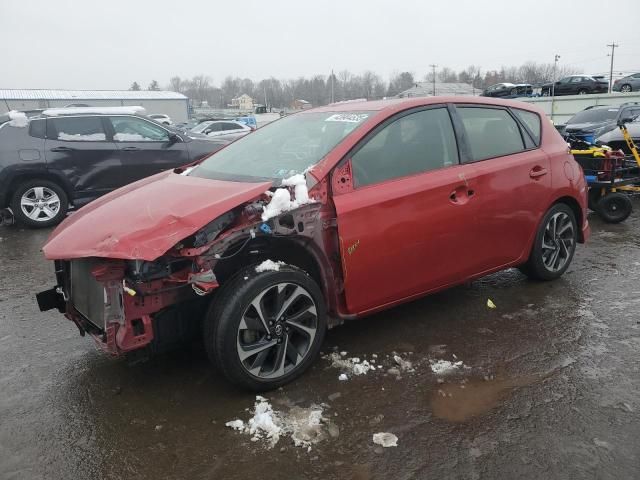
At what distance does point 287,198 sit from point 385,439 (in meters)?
1.41

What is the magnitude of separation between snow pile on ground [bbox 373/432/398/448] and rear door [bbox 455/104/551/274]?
1673 mm

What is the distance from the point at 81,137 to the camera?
26.0 feet

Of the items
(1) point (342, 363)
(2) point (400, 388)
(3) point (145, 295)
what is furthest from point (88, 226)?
(2) point (400, 388)

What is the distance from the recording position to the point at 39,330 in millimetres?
3990

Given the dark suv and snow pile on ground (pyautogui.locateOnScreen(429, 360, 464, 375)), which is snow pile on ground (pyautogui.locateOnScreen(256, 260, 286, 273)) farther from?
the dark suv

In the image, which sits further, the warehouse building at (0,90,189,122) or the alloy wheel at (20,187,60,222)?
the warehouse building at (0,90,189,122)

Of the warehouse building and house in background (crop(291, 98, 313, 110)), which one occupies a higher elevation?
the warehouse building

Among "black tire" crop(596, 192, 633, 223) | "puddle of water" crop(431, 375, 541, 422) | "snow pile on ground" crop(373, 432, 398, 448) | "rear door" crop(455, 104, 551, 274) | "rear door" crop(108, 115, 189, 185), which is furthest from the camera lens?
"rear door" crop(108, 115, 189, 185)

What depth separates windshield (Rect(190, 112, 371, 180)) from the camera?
3.35 meters

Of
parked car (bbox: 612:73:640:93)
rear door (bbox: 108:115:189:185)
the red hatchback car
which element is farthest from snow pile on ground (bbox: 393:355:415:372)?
parked car (bbox: 612:73:640:93)

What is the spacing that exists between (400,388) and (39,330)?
287 centimetres

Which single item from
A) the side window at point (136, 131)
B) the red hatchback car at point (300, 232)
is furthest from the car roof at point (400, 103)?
the side window at point (136, 131)

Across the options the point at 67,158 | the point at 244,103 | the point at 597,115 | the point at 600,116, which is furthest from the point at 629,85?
the point at 244,103

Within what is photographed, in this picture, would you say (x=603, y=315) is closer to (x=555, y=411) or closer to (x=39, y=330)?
(x=555, y=411)
